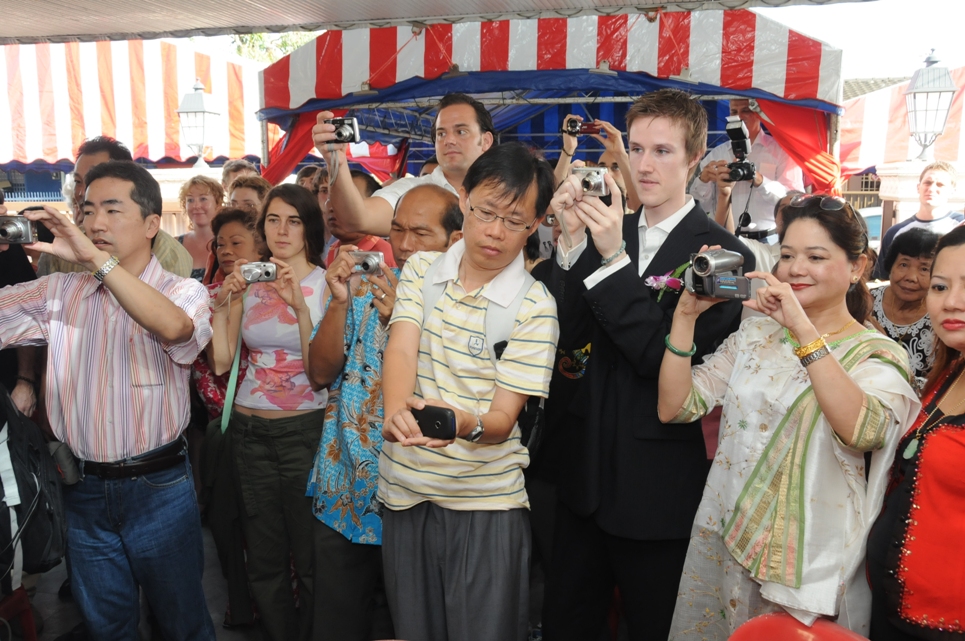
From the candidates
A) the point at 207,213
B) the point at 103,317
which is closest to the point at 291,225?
the point at 103,317

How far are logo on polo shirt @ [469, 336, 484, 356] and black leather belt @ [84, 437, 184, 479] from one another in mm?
1077

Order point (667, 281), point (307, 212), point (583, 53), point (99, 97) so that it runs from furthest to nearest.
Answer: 1. point (99, 97)
2. point (583, 53)
3. point (307, 212)
4. point (667, 281)

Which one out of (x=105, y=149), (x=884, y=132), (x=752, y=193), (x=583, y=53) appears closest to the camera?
(x=105, y=149)

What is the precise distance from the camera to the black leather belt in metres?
2.15

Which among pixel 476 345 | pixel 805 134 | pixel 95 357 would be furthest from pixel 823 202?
pixel 805 134

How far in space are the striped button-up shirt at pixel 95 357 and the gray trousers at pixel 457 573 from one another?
0.86 m

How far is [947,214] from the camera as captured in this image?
5.06 metres

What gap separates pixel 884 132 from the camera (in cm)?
804

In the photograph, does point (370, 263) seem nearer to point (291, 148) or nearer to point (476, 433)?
point (476, 433)

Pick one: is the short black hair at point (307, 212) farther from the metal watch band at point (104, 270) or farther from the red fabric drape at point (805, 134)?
the red fabric drape at point (805, 134)

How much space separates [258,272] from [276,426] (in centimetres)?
56

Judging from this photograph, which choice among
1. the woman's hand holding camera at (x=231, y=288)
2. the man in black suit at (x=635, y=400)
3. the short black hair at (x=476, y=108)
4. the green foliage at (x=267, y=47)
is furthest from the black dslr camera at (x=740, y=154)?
the green foliage at (x=267, y=47)

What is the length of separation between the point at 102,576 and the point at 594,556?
4.74 ft

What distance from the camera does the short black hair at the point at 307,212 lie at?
2721mm
